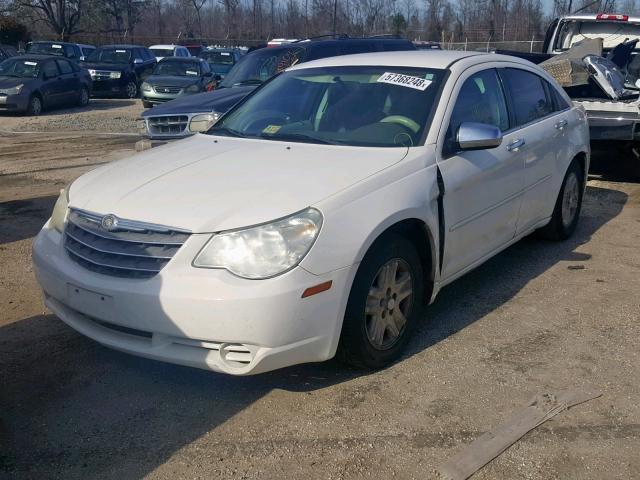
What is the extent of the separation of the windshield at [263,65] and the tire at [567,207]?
205 inches

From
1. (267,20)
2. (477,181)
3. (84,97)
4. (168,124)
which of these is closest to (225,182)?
(477,181)

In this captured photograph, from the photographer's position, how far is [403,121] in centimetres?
445

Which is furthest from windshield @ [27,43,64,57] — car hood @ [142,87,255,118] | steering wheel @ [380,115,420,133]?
steering wheel @ [380,115,420,133]

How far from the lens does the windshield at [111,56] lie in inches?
950

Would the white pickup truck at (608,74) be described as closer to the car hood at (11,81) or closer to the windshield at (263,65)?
the windshield at (263,65)

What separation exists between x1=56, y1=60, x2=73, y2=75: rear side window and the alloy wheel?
679 inches

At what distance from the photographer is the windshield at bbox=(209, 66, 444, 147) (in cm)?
445

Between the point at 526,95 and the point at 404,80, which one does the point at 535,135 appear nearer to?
the point at 526,95

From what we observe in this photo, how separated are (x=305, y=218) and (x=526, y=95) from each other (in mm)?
2899

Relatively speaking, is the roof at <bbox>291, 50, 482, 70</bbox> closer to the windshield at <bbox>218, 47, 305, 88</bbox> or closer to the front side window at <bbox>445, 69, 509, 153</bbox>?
the front side window at <bbox>445, 69, 509, 153</bbox>

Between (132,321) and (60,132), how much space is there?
12.4 m

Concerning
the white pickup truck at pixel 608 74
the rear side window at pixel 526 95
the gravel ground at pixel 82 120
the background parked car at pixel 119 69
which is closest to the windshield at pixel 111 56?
the background parked car at pixel 119 69

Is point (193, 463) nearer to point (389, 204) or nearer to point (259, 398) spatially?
point (259, 398)

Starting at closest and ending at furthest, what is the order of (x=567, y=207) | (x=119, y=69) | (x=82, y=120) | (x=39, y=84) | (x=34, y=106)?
1. (x=567, y=207)
2. (x=82, y=120)
3. (x=34, y=106)
4. (x=39, y=84)
5. (x=119, y=69)
